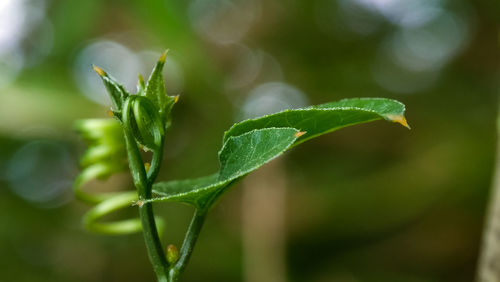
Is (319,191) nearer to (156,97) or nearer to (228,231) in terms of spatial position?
(228,231)

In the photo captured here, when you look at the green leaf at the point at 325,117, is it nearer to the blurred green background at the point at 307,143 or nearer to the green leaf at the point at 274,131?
the green leaf at the point at 274,131

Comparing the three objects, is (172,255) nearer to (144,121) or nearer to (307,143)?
(144,121)

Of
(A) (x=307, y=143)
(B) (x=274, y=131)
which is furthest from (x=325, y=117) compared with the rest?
(A) (x=307, y=143)

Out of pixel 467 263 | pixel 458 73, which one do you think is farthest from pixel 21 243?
pixel 458 73

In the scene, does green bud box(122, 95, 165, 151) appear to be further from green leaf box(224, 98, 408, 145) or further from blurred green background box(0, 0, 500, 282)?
blurred green background box(0, 0, 500, 282)

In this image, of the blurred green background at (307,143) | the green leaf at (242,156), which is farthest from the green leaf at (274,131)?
the blurred green background at (307,143)

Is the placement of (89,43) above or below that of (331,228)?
above

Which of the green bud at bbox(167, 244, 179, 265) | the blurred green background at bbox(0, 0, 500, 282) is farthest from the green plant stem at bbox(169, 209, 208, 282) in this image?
the blurred green background at bbox(0, 0, 500, 282)

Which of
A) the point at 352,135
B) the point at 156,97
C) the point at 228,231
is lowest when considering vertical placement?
the point at 228,231
